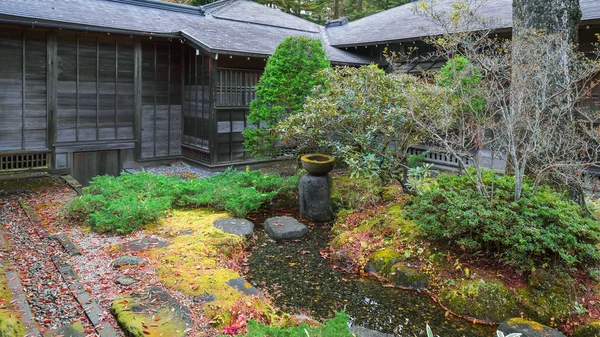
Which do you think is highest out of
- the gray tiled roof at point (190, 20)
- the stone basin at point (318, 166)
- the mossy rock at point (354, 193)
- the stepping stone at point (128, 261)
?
the gray tiled roof at point (190, 20)

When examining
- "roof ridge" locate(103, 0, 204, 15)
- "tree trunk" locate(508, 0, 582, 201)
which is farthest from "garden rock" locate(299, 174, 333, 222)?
"roof ridge" locate(103, 0, 204, 15)

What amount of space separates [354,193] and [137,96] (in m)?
6.74

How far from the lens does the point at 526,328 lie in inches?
175

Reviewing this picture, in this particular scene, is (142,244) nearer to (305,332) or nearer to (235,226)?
(235,226)

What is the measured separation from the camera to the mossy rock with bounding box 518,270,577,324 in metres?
4.93

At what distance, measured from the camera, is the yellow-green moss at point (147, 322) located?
12.8 ft

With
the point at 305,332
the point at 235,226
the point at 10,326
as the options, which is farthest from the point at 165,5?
the point at 305,332

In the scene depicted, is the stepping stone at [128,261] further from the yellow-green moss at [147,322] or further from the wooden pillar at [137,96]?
the wooden pillar at [137,96]

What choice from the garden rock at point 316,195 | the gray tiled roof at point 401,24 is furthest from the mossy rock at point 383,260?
the gray tiled roof at point 401,24

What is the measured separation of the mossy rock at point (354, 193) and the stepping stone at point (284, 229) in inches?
47.1

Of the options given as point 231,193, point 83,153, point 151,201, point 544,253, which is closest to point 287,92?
point 231,193

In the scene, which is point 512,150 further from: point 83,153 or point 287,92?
point 83,153

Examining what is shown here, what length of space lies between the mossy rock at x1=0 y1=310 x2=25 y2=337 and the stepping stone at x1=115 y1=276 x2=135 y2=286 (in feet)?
3.93

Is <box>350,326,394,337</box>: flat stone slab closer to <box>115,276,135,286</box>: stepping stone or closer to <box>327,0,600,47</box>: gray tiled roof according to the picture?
<box>115,276,135,286</box>: stepping stone
